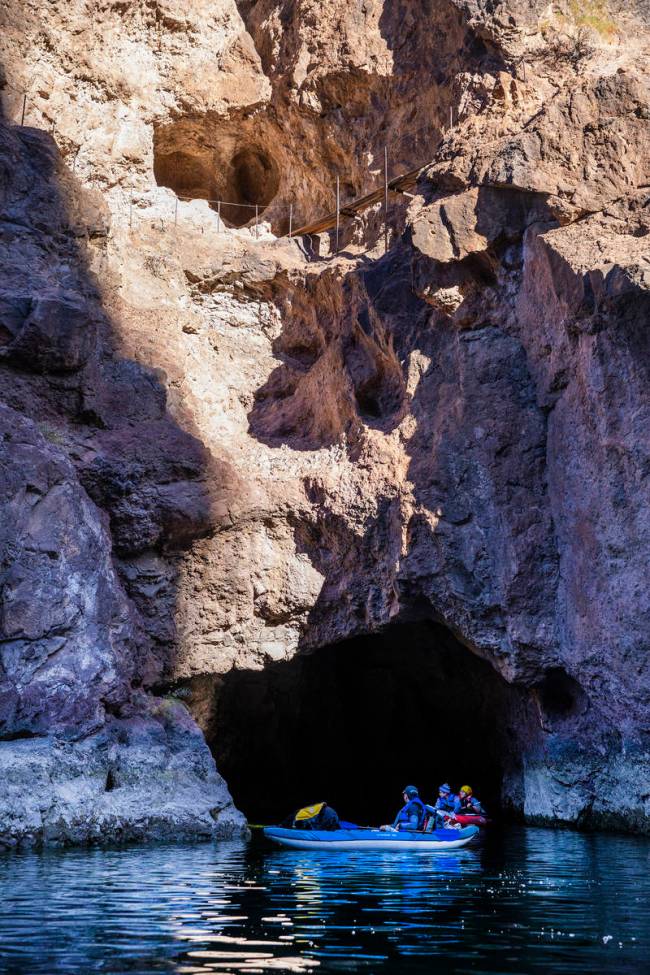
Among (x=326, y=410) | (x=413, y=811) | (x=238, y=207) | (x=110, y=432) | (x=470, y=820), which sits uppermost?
(x=238, y=207)

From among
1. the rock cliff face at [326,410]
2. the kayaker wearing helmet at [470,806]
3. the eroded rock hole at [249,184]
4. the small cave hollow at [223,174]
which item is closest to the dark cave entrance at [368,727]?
the rock cliff face at [326,410]

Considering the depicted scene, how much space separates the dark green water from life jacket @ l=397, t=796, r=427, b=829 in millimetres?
2178

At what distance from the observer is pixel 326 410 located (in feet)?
85.5

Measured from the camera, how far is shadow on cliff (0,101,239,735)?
71.6ft

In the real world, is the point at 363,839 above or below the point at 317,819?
below

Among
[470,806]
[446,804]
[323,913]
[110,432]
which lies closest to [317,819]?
[446,804]

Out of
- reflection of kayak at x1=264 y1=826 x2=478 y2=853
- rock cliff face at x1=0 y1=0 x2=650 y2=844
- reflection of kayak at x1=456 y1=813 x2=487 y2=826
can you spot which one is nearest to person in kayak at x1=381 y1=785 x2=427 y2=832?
reflection of kayak at x1=264 y1=826 x2=478 y2=853

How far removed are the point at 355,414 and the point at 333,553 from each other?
361cm

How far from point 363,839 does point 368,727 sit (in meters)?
13.4

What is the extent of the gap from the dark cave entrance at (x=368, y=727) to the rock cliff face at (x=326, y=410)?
199mm

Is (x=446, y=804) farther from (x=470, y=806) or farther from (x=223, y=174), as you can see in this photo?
(x=223, y=174)

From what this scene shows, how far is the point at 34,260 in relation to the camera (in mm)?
24328

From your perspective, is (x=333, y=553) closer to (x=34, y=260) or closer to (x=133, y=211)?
(x=34, y=260)

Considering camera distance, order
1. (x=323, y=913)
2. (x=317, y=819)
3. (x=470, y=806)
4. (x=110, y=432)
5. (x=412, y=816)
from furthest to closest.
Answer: (x=110, y=432) < (x=470, y=806) < (x=412, y=816) < (x=317, y=819) < (x=323, y=913)
